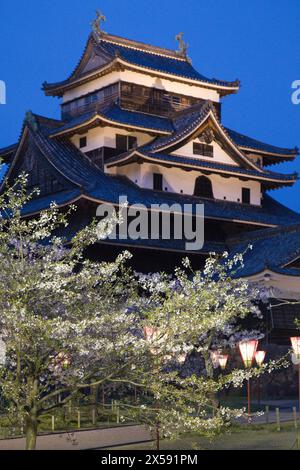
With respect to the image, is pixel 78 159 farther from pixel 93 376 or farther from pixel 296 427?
pixel 93 376

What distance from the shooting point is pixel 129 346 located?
17.4m

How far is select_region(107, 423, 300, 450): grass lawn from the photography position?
83.4 feet

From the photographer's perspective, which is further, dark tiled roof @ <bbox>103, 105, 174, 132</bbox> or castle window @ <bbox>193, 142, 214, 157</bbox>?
castle window @ <bbox>193, 142, 214, 157</bbox>

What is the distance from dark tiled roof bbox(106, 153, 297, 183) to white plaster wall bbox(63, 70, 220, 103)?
6.69m

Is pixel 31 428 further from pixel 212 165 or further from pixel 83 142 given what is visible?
pixel 83 142

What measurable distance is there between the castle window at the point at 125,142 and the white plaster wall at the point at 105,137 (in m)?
0.21

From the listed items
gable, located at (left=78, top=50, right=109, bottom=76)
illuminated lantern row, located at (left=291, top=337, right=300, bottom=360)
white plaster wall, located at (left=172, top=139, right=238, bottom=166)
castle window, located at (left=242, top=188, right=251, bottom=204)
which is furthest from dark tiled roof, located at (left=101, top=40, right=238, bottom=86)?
illuminated lantern row, located at (left=291, top=337, right=300, bottom=360)

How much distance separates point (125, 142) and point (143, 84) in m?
4.95

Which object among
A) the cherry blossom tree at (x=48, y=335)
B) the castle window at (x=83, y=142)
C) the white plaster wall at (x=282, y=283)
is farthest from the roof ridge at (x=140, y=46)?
the cherry blossom tree at (x=48, y=335)

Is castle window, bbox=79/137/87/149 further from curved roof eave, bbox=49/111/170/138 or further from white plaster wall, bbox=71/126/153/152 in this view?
curved roof eave, bbox=49/111/170/138

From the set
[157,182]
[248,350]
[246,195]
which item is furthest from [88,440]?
[246,195]

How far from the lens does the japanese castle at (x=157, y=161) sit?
45.7 m
